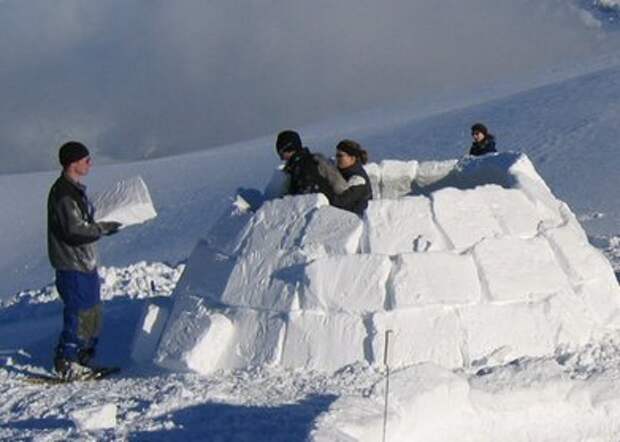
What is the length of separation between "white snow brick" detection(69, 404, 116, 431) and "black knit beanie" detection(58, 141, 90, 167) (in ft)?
5.38

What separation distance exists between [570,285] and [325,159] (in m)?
1.45

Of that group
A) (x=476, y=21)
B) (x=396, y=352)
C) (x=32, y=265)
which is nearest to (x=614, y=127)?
(x=32, y=265)

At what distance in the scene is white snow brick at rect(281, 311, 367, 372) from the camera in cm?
596

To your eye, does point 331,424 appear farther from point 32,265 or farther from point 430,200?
point 32,265

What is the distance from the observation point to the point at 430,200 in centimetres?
635

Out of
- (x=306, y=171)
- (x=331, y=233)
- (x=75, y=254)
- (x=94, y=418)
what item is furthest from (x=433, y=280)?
(x=75, y=254)

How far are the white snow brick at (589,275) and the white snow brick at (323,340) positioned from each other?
1.25 meters

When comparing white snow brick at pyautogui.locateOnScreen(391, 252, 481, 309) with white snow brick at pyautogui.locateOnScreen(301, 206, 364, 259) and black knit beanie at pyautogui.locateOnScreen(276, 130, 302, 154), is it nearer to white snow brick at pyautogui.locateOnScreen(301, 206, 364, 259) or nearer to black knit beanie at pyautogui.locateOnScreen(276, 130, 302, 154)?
white snow brick at pyautogui.locateOnScreen(301, 206, 364, 259)

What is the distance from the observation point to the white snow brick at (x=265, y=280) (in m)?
6.14

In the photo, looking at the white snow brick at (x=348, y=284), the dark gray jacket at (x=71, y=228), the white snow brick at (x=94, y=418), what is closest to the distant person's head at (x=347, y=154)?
the white snow brick at (x=348, y=284)

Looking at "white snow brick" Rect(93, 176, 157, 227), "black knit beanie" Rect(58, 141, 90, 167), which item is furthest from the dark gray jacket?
"white snow brick" Rect(93, 176, 157, 227)

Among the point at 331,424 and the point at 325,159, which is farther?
the point at 325,159

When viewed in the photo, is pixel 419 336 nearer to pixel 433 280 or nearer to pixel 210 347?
pixel 433 280

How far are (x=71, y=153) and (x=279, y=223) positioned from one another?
111 centimetres
